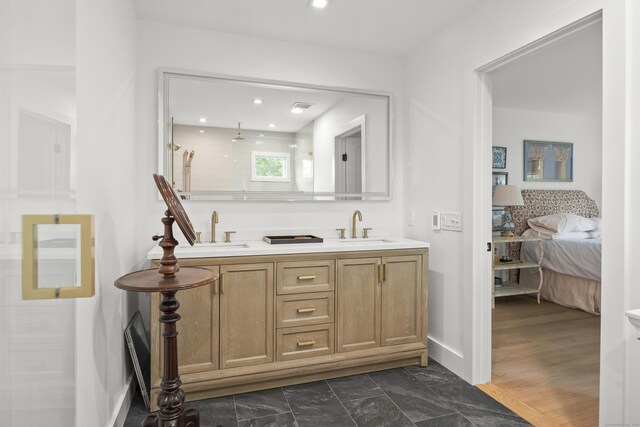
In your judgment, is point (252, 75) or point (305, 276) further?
point (252, 75)

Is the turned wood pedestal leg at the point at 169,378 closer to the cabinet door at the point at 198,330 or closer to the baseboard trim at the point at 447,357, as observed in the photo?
the cabinet door at the point at 198,330

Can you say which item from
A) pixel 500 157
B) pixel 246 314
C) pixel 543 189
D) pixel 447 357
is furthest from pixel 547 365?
pixel 543 189

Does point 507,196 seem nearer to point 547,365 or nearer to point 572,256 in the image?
point 572,256

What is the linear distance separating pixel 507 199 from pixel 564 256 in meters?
0.89

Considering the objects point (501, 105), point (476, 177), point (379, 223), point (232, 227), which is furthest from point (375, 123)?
point (501, 105)

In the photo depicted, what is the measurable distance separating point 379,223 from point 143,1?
7.72 feet

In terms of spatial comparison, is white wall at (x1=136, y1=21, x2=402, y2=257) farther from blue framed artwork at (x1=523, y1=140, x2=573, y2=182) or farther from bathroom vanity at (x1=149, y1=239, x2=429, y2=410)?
blue framed artwork at (x1=523, y1=140, x2=573, y2=182)

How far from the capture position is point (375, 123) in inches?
128

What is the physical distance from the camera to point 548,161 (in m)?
5.38

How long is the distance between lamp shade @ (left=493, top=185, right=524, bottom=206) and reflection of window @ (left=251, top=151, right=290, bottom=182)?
2942 mm

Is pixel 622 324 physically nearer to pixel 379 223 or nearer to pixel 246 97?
pixel 379 223

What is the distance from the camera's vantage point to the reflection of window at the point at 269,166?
2955 millimetres

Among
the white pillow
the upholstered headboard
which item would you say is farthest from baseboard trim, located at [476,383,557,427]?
the upholstered headboard

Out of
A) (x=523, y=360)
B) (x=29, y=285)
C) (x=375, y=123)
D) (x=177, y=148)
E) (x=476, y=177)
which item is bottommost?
(x=523, y=360)
